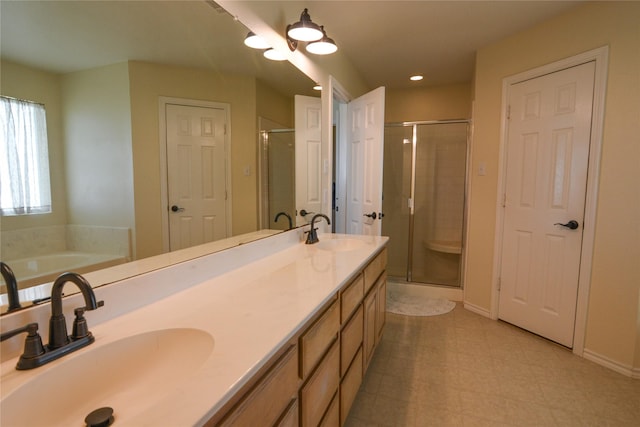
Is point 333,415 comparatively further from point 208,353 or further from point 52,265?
point 52,265

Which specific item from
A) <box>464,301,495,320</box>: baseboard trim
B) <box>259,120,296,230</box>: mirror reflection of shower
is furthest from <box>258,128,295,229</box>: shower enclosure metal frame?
<box>464,301,495,320</box>: baseboard trim

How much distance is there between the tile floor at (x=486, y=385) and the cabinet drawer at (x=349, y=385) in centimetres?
21

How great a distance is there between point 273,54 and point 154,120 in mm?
986

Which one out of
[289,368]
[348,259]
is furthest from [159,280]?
[348,259]

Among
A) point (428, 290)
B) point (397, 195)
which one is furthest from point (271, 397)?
point (397, 195)

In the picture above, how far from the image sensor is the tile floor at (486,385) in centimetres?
175

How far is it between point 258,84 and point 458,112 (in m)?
3.31

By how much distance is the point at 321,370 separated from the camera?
1.20 metres

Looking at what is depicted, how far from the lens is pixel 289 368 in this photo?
0.95 meters

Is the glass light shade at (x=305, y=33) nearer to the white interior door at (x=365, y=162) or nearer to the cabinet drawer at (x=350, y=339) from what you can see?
the white interior door at (x=365, y=162)

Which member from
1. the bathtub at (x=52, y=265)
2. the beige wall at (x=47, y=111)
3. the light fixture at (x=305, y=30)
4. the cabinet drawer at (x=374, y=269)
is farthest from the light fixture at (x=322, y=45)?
the bathtub at (x=52, y=265)

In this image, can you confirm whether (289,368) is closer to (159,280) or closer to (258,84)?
(159,280)

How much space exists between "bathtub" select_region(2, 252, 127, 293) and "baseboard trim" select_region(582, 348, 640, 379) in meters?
3.00

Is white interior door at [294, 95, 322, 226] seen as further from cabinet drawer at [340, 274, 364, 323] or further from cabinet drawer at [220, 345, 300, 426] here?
cabinet drawer at [220, 345, 300, 426]
